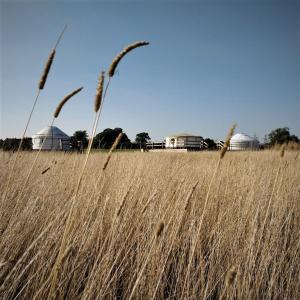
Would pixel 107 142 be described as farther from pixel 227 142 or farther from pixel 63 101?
pixel 227 142

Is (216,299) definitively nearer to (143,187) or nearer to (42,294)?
(42,294)

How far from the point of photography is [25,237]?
6.23ft

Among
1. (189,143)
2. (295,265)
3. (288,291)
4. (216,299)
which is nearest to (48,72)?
(216,299)

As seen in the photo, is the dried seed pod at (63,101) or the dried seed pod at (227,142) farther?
the dried seed pod at (63,101)

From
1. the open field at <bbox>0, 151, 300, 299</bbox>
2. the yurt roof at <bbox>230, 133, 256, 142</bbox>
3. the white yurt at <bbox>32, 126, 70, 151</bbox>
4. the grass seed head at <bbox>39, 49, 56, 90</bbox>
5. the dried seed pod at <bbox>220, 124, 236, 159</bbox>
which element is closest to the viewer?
the dried seed pod at <bbox>220, 124, 236, 159</bbox>

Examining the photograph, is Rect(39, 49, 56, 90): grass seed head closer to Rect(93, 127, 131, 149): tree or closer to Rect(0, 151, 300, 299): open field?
Rect(93, 127, 131, 149): tree


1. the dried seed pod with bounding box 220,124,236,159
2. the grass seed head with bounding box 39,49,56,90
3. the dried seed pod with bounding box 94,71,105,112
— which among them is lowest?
the dried seed pod with bounding box 220,124,236,159

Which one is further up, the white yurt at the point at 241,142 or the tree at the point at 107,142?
the white yurt at the point at 241,142

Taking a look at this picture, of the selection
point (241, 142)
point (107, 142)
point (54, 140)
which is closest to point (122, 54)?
point (107, 142)

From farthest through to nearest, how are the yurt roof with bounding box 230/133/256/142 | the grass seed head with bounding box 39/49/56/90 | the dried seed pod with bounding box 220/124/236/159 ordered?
1. the yurt roof with bounding box 230/133/256/142
2. the grass seed head with bounding box 39/49/56/90
3. the dried seed pod with bounding box 220/124/236/159

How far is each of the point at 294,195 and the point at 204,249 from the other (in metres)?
1.86

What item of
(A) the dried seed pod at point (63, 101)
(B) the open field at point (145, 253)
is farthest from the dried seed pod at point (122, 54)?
(B) the open field at point (145, 253)

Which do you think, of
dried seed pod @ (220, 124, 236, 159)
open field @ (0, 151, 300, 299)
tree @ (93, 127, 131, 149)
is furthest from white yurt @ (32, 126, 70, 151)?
dried seed pod @ (220, 124, 236, 159)

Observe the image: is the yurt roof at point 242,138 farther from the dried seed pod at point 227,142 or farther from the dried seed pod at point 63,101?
the dried seed pod at point 227,142
